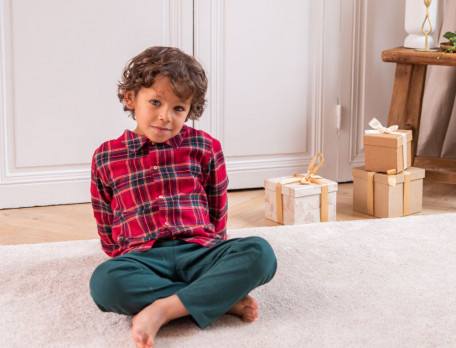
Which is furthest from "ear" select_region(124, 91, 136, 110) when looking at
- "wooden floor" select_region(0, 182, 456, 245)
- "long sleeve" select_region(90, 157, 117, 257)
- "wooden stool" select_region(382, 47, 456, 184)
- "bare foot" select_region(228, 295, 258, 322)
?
"wooden stool" select_region(382, 47, 456, 184)

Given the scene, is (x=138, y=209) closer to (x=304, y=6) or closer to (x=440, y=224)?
(x=440, y=224)

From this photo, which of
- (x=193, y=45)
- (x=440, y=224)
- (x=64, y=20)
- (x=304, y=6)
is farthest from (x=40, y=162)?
(x=440, y=224)

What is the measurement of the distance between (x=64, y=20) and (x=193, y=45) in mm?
428

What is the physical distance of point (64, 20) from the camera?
6.72ft

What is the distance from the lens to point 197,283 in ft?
3.87

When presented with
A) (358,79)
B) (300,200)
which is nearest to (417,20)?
(358,79)

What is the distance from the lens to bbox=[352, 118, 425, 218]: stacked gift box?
80.8 inches

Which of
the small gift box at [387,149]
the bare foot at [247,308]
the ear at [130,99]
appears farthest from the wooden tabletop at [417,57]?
the bare foot at [247,308]

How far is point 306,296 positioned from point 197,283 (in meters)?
0.27

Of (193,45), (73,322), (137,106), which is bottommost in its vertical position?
(73,322)

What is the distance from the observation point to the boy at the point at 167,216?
117 cm

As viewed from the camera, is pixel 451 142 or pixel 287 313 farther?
pixel 451 142

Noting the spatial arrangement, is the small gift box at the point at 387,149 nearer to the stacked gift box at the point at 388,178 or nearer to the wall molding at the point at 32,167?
the stacked gift box at the point at 388,178

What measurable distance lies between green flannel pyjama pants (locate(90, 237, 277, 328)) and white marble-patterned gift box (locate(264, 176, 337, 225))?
0.72m
